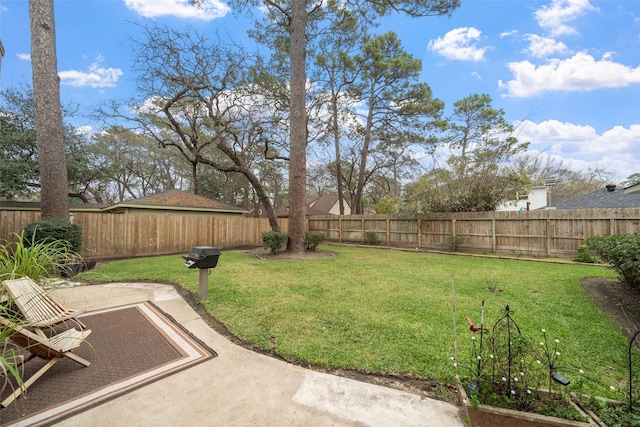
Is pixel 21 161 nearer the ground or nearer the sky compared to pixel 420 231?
nearer the sky

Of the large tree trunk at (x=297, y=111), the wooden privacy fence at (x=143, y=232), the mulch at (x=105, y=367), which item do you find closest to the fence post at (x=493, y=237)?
the large tree trunk at (x=297, y=111)

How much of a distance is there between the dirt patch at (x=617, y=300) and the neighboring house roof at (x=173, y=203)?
14.9 metres

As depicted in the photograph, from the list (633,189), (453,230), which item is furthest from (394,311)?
(453,230)

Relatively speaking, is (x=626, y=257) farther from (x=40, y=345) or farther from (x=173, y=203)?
(x=173, y=203)

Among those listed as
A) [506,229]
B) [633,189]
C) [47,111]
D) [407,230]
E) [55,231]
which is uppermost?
[47,111]

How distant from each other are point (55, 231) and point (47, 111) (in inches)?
128

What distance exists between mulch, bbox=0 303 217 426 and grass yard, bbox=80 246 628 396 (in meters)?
0.70

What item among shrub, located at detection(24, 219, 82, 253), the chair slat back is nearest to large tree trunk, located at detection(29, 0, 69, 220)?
shrub, located at detection(24, 219, 82, 253)

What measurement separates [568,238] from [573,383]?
28.1ft

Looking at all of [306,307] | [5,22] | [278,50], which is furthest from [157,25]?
[306,307]

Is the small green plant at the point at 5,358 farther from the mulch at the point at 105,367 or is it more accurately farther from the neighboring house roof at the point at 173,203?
the neighboring house roof at the point at 173,203

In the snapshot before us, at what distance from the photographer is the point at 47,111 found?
6832mm

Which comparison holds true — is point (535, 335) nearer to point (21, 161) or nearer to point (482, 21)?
point (482, 21)

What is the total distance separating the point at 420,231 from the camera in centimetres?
1133
